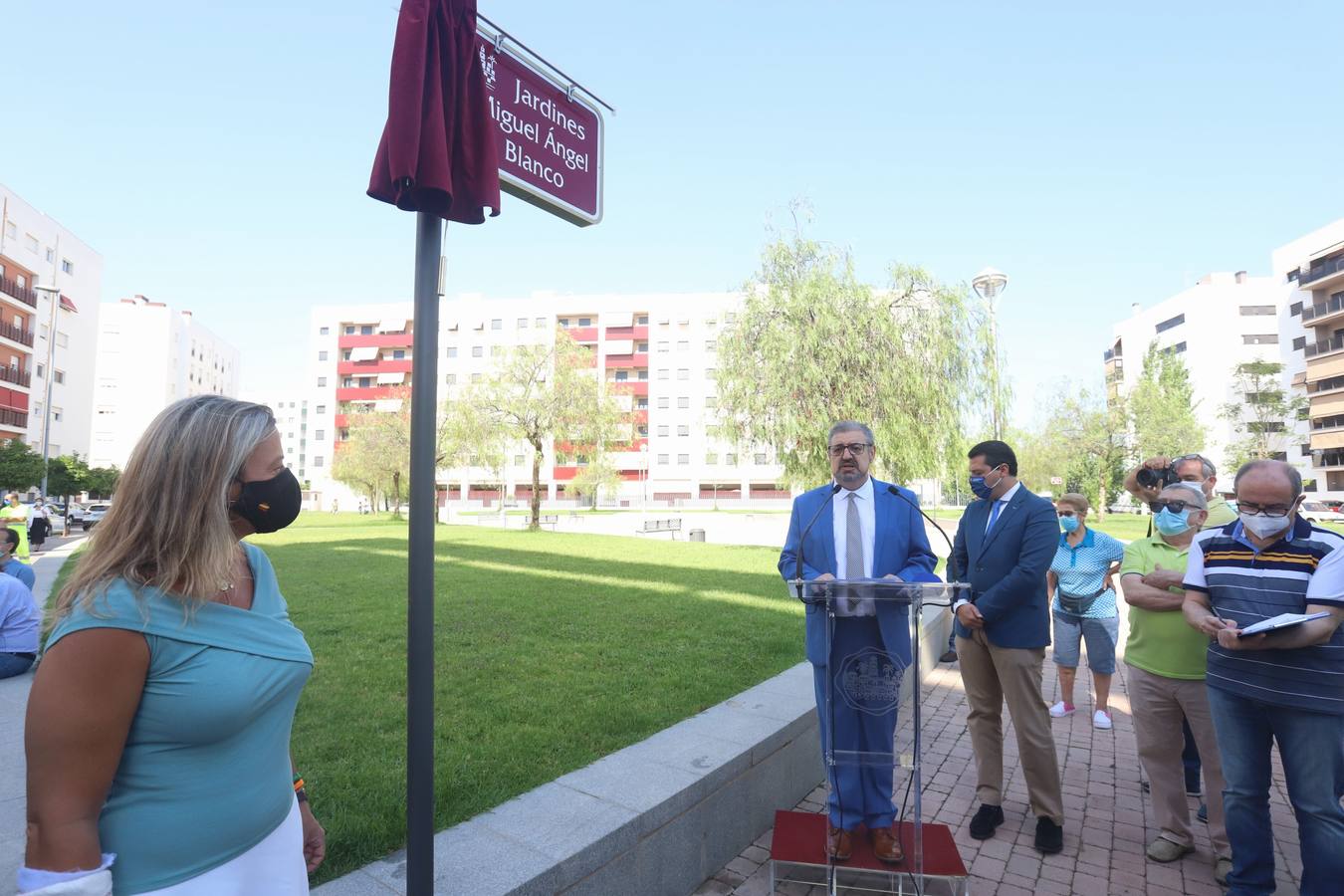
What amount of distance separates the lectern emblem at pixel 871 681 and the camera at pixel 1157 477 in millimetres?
2599

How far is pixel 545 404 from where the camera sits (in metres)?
30.2

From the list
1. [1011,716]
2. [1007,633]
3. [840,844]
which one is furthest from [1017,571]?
[840,844]

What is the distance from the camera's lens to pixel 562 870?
247 cm

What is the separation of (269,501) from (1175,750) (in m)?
4.34

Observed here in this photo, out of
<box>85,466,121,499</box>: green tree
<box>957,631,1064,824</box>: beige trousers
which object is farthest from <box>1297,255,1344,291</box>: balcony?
<box>85,466,121,499</box>: green tree

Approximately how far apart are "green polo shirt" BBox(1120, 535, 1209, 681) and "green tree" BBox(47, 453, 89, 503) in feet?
159

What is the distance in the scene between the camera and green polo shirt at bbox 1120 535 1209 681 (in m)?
3.64

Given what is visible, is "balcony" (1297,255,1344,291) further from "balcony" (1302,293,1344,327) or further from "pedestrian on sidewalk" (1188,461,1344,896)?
"pedestrian on sidewalk" (1188,461,1344,896)

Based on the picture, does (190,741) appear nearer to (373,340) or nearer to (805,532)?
(805,532)

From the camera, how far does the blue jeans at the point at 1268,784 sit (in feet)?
9.43

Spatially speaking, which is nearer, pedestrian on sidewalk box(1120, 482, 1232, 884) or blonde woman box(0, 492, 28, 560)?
pedestrian on sidewalk box(1120, 482, 1232, 884)

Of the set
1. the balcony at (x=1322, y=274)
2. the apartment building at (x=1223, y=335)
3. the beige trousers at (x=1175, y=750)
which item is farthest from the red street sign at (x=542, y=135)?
the apartment building at (x=1223, y=335)

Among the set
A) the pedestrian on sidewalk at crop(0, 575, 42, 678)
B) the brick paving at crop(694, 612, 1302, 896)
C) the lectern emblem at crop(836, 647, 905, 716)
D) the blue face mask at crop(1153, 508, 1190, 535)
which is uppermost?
the blue face mask at crop(1153, 508, 1190, 535)

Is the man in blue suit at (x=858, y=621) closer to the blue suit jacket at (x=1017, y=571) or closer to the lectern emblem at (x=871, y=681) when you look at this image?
the lectern emblem at (x=871, y=681)
